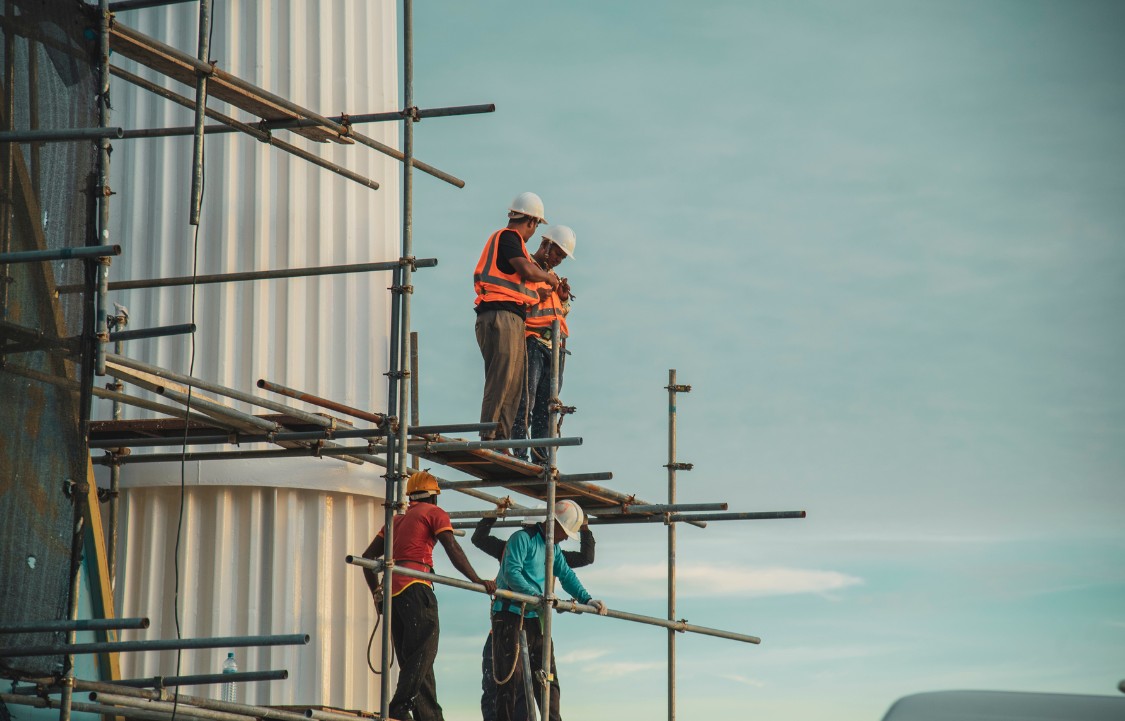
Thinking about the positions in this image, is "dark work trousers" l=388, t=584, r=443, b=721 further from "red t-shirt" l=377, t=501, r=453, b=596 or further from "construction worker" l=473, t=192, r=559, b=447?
"construction worker" l=473, t=192, r=559, b=447

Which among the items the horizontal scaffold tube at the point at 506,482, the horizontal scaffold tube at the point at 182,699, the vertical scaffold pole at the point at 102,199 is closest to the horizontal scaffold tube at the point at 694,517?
the horizontal scaffold tube at the point at 506,482

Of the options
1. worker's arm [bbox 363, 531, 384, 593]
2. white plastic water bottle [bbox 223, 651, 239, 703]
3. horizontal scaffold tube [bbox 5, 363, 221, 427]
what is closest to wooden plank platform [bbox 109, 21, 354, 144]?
horizontal scaffold tube [bbox 5, 363, 221, 427]

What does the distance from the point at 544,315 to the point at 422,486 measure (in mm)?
2738

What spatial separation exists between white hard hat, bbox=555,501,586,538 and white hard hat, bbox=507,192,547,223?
2.55 meters

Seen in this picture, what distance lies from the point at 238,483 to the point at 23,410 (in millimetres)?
5247

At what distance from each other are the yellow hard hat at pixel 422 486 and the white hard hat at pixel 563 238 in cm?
332

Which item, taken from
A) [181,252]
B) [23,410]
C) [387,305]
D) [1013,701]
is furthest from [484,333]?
[1013,701]

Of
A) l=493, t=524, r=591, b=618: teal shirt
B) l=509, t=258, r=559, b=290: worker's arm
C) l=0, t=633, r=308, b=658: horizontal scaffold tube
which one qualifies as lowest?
l=0, t=633, r=308, b=658: horizontal scaffold tube

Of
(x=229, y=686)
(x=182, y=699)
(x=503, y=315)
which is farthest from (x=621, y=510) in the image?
(x=182, y=699)

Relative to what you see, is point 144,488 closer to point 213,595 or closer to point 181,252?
point 213,595

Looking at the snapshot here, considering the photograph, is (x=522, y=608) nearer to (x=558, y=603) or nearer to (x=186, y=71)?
(x=558, y=603)

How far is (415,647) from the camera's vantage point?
12570 millimetres

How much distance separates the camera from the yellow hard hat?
42.5 ft

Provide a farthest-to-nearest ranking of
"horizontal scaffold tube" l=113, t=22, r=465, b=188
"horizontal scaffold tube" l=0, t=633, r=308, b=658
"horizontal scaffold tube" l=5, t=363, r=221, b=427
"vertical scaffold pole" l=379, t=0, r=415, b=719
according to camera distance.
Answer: "vertical scaffold pole" l=379, t=0, r=415, b=719, "horizontal scaffold tube" l=113, t=22, r=465, b=188, "horizontal scaffold tube" l=5, t=363, r=221, b=427, "horizontal scaffold tube" l=0, t=633, r=308, b=658
